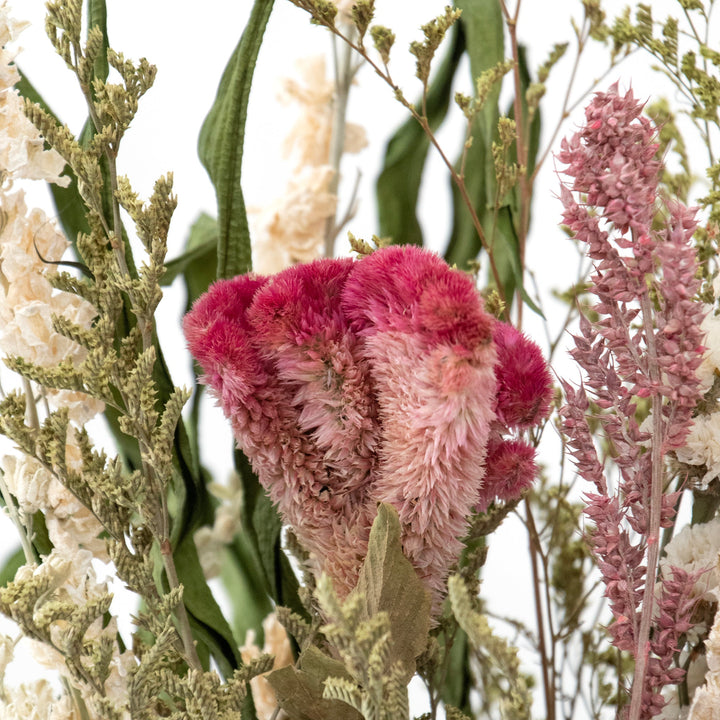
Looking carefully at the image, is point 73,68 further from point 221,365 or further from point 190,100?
point 190,100

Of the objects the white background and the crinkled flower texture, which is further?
the white background

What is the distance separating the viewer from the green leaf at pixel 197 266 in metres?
0.52

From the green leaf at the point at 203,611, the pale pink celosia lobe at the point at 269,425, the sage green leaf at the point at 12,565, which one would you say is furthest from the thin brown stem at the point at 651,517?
the sage green leaf at the point at 12,565

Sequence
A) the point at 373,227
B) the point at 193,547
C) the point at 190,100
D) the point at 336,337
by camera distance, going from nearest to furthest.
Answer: the point at 336,337 → the point at 193,547 → the point at 373,227 → the point at 190,100

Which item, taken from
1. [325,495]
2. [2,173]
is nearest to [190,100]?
[2,173]

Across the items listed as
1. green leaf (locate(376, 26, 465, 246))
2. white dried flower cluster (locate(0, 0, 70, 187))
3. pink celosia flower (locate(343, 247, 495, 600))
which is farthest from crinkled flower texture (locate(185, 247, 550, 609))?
green leaf (locate(376, 26, 465, 246))

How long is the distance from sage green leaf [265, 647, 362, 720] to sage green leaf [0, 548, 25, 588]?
0.18m

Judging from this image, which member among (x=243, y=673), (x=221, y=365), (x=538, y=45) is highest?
(x=538, y=45)

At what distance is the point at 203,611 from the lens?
0.46 meters

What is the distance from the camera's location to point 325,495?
369 mm

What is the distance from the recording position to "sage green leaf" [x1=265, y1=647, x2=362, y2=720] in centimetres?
36

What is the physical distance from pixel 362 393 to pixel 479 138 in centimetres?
27

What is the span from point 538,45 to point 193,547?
0.43 m

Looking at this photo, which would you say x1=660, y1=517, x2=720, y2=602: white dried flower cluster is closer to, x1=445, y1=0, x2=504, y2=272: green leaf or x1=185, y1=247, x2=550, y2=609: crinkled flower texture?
x1=185, y1=247, x2=550, y2=609: crinkled flower texture
